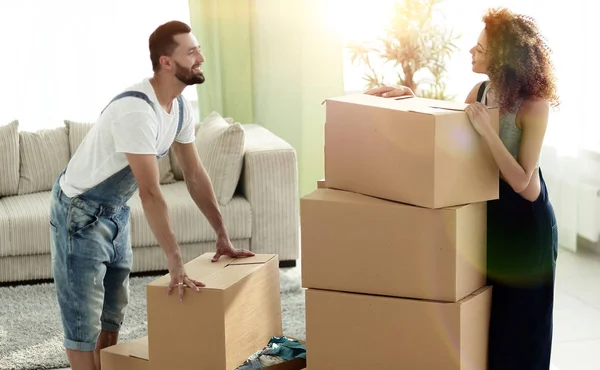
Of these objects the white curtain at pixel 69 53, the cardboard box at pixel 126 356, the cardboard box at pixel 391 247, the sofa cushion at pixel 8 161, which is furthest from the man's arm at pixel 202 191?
the white curtain at pixel 69 53

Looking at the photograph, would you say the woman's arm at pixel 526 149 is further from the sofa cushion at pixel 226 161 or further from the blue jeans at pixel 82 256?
the sofa cushion at pixel 226 161

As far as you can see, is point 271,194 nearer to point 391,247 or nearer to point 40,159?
point 40,159

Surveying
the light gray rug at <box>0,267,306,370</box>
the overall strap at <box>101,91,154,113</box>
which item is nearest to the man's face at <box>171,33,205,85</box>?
the overall strap at <box>101,91,154,113</box>

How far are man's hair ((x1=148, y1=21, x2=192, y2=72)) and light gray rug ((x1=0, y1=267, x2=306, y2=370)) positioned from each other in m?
1.36

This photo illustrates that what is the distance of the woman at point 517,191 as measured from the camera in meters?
2.14

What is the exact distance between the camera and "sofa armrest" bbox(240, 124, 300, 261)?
429 centimetres

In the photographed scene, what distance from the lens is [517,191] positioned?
2.17 meters

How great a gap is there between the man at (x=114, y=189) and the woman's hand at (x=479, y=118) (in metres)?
0.78

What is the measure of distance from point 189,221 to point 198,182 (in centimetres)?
155

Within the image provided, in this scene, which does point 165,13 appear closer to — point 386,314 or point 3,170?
point 3,170

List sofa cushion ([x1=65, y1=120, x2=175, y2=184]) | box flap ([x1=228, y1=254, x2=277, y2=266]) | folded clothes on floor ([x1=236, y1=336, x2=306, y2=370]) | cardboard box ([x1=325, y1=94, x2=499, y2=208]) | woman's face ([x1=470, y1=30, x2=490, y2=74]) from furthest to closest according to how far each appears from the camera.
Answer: sofa cushion ([x1=65, y1=120, x2=175, y2=184]), box flap ([x1=228, y1=254, x2=277, y2=266]), folded clothes on floor ([x1=236, y1=336, x2=306, y2=370]), woman's face ([x1=470, y1=30, x2=490, y2=74]), cardboard box ([x1=325, y1=94, x2=499, y2=208])

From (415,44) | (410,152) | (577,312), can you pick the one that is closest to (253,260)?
(410,152)

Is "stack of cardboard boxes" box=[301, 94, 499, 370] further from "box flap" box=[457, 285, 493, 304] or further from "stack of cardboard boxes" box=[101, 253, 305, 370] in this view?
"stack of cardboard boxes" box=[101, 253, 305, 370]

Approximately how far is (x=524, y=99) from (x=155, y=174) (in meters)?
0.94
